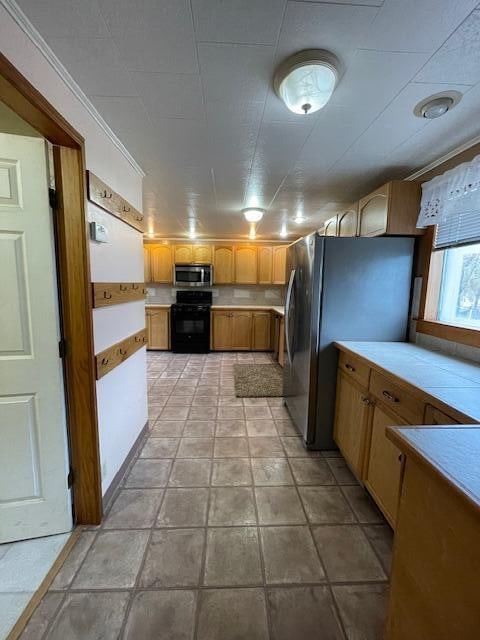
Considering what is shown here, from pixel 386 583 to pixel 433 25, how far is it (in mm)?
2187

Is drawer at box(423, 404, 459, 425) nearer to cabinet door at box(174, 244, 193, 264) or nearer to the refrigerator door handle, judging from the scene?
the refrigerator door handle

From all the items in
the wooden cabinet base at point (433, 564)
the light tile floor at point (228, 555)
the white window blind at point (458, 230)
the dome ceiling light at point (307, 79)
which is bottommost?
the light tile floor at point (228, 555)

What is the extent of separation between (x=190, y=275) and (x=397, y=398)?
449 centimetres

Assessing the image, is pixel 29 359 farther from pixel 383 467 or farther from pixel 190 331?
pixel 190 331

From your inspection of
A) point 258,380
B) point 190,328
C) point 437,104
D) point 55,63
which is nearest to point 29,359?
point 55,63

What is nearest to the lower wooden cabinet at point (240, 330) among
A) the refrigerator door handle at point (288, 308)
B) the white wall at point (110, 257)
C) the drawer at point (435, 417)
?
the refrigerator door handle at point (288, 308)

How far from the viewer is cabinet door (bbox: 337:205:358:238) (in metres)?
2.63

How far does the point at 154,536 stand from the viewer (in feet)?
4.86

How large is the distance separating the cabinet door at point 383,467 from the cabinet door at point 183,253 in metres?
4.52

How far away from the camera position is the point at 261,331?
5453 mm

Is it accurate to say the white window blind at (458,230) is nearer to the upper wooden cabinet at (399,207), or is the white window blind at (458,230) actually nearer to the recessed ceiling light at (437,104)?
the upper wooden cabinet at (399,207)

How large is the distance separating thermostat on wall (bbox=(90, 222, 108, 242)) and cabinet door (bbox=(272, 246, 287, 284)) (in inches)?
166

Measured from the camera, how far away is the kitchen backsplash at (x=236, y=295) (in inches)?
228

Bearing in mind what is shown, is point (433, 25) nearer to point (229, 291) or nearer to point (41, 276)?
point (41, 276)
